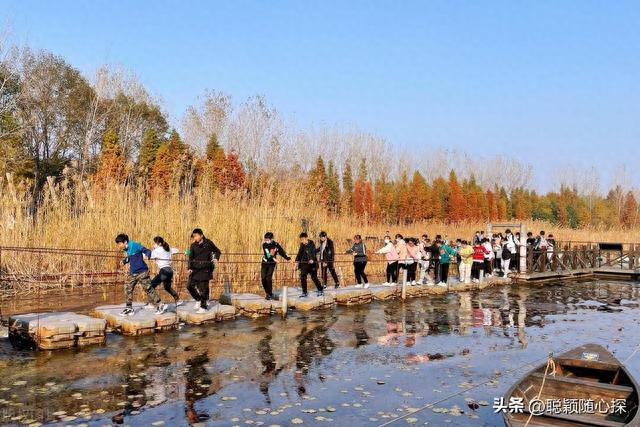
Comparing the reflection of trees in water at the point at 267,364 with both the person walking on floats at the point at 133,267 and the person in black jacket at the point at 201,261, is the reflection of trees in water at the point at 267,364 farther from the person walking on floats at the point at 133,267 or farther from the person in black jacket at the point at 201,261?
the person walking on floats at the point at 133,267

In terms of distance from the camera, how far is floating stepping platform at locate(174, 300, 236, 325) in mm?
11539

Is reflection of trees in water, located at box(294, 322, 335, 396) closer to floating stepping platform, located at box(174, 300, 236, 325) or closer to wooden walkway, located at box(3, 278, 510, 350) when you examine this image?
wooden walkway, located at box(3, 278, 510, 350)

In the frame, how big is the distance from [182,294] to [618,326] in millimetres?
10653

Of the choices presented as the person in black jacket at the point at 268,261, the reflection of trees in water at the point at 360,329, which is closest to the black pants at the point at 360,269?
the reflection of trees in water at the point at 360,329

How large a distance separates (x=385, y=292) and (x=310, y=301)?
3151 millimetres

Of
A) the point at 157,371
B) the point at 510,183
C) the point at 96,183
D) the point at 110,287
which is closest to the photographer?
the point at 157,371

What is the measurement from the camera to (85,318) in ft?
31.8

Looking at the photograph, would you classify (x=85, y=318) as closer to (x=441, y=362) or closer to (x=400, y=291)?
(x=441, y=362)

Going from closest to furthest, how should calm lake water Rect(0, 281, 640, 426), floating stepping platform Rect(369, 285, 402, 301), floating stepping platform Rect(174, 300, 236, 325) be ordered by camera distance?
calm lake water Rect(0, 281, 640, 426), floating stepping platform Rect(174, 300, 236, 325), floating stepping platform Rect(369, 285, 402, 301)

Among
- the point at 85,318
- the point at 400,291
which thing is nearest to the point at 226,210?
the point at 400,291

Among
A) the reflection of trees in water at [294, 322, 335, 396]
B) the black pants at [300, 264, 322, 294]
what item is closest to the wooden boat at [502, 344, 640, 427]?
the reflection of trees in water at [294, 322, 335, 396]

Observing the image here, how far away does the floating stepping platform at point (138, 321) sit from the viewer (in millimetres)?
10359

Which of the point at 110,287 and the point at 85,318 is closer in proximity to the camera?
the point at 85,318

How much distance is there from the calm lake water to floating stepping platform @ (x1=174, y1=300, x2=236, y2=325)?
0.29 metres
